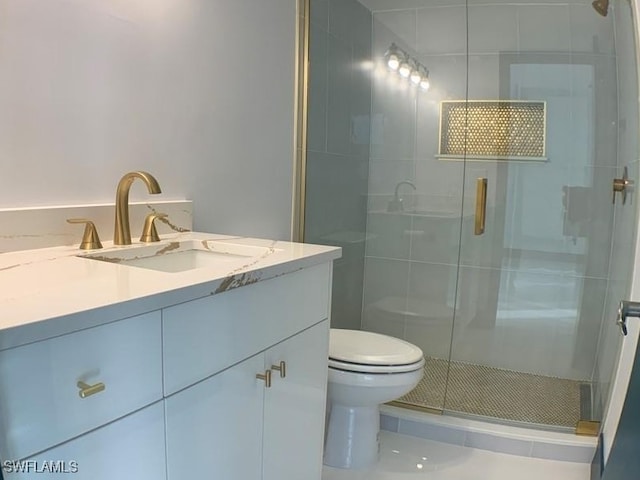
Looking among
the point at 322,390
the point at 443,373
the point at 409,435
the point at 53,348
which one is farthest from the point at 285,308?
the point at 443,373

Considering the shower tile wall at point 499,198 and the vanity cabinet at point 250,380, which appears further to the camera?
the shower tile wall at point 499,198

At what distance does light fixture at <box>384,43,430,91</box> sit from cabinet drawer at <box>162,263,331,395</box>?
5.77 ft

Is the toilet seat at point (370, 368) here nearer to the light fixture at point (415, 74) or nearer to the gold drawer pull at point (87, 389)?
the gold drawer pull at point (87, 389)

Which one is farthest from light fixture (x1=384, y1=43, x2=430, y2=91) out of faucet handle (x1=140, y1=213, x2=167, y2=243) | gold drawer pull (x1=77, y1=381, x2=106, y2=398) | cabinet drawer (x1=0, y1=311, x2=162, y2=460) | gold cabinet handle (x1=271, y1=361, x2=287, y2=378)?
gold drawer pull (x1=77, y1=381, x2=106, y2=398)

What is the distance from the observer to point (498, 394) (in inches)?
100

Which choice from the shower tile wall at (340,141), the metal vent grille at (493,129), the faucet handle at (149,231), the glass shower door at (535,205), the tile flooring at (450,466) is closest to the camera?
the faucet handle at (149,231)

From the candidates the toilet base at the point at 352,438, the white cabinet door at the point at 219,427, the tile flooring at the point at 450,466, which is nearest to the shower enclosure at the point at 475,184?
the tile flooring at the point at 450,466

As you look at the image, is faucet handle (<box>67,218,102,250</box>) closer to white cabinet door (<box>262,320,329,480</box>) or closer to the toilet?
white cabinet door (<box>262,320,329,480</box>)

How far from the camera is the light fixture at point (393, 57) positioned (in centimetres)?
284

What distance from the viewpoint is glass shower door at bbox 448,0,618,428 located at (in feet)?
8.41

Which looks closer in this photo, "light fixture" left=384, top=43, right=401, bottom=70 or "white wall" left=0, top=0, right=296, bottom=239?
"white wall" left=0, top=0, right=296, bottom=239

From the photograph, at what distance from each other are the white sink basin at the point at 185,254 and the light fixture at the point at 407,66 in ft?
5.83

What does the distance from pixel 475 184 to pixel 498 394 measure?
1.07 m

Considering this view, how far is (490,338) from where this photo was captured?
2871mm
